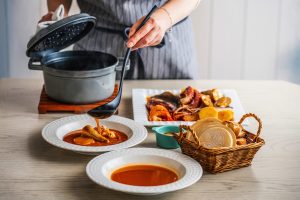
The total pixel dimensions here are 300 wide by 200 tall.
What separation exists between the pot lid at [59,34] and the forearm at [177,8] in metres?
0.25

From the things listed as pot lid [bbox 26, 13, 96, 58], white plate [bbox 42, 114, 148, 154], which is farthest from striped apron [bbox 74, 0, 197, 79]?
white plate [bbox 42, 114, 148, 154]

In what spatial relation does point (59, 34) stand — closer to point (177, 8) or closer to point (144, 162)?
point (177, 8)

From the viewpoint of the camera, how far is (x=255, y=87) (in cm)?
201

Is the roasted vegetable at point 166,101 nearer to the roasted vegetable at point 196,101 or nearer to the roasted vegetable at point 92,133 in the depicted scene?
the roasted vegetable at point 196,101

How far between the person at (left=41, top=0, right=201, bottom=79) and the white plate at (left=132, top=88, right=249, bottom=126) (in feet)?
0.85

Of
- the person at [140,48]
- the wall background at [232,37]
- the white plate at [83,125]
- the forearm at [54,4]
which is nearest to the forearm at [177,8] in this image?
the person at [140,48]

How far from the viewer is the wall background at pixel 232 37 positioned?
2672 mm

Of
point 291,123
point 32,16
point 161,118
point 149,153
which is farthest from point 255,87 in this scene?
point 32,16

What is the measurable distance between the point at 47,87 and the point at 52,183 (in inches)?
20.2

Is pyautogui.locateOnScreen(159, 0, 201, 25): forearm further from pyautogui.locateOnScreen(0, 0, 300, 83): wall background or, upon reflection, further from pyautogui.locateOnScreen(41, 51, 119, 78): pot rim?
pyautogui.locateOnScreen(0, 0, 300, 83): wall background

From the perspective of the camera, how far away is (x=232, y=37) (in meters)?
2.81

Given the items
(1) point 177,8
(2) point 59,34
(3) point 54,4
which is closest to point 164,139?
(2) point 59,34

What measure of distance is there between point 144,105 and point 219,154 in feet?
1.65

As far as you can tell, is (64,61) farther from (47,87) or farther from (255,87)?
(255,87)
